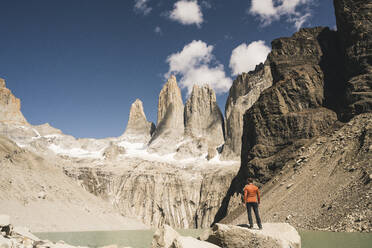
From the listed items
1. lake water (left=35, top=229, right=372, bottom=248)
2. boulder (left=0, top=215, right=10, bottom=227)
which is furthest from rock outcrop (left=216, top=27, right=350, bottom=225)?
boulder (left=0, top=215, right=10, bottom=227)

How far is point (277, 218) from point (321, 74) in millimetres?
29047

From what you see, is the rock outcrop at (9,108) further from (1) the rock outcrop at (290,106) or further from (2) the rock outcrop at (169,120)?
(1) the rock outcrop at (290,106)

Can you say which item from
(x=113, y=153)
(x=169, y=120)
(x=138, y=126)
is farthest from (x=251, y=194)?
(x=138, y=126)

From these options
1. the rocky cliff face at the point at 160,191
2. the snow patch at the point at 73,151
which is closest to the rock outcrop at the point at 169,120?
the snow patch at the point at 73,151

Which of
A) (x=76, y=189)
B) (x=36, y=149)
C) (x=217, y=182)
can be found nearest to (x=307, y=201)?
(x=76, y=189)

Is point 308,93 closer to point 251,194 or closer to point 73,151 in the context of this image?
point 251,194

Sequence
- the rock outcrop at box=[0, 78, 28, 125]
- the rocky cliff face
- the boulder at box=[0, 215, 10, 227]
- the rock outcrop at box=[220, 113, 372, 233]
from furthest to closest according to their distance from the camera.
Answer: the rock outcrop at box=[0, 78, 28, 125] → the rocky cliff face → the rock outcrop at box=[220, 113, 372, 233] → the boulder at box=[0, 215, 10, 227]

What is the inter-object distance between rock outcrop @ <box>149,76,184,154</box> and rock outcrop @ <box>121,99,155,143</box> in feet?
22.8

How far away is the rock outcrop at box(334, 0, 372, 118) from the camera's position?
39688 mm

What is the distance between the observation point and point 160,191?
83.8 meters

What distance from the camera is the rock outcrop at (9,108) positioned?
396 feet

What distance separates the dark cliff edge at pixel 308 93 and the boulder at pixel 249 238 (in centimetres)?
3041

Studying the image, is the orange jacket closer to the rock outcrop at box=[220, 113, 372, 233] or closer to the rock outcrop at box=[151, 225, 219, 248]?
the rock outcrop at box=[151, 225, 219, 248]

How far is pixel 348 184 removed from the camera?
2562cm
